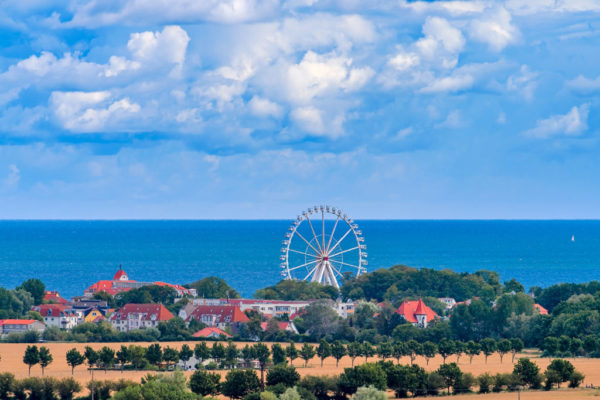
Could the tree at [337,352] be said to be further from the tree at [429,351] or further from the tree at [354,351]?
the tree at [429,351]

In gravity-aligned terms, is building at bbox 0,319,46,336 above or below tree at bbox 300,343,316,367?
above

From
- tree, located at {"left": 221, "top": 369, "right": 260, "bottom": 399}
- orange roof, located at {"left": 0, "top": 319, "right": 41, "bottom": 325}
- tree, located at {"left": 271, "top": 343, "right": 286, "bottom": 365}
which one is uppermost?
orange roof, located at {"left": 0, "top": 319, "right": 41, "bottom": 325}

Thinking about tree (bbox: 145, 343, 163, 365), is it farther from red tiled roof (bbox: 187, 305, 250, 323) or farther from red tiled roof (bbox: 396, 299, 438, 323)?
red tiled roof (bbox: 396, 299, 438, 323)

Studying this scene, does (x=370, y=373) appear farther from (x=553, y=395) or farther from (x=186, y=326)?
(x=186, y=326)

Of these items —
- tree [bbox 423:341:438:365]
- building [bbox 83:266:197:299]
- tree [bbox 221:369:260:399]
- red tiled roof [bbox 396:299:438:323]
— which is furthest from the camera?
building [bbox 83:266:197:299]

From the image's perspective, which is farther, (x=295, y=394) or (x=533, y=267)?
(x=533, y=267)

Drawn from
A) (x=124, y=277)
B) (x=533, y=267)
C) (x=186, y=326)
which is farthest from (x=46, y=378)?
(x=533, y=267)

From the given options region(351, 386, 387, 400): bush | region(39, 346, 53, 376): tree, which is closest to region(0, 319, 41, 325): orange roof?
region(39, 346, 53, 376): tree

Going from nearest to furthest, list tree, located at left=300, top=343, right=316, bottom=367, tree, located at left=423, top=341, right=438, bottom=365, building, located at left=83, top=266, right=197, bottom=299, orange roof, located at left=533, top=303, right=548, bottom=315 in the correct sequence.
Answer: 1. tree, located at left=300, top=343, right=316, bottom=367
2. tree, located at left=423, top=341, right=438, bottom=365
3. orange roof, located at left=533, top=303, right=548, bottom=315
4. building, located at left=83, top=266, right=197, bottom=299
